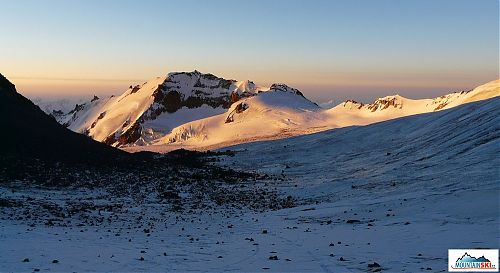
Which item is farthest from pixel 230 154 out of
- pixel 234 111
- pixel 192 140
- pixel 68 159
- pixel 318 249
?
pixel 234 111

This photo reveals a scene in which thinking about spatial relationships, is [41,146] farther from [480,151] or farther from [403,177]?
[480,151]

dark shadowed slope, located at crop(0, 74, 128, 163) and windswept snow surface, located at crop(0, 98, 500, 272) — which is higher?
dark shadowed slope, located at crop(0, 74, 128, 163)

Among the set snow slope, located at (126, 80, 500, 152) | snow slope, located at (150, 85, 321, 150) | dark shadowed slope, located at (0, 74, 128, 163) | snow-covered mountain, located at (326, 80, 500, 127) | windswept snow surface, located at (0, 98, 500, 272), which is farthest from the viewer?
snow-covered mountain, located at (326, 80, 500, 127)

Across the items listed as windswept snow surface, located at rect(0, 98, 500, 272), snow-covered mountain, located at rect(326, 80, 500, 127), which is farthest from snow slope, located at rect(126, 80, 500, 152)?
windswept snow surface, located at rect(0, 98, 500, 272)

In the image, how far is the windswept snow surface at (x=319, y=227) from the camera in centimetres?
1234

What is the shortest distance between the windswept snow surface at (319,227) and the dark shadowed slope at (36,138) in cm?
1092

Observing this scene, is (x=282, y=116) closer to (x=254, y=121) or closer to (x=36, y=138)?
(x=254, y=121)

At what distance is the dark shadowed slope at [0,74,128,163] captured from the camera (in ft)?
113

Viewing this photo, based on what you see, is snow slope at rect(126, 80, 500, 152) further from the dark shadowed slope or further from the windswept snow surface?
the windswept snow surface

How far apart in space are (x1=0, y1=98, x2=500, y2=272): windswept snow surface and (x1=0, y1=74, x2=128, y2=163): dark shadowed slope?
10924 mm

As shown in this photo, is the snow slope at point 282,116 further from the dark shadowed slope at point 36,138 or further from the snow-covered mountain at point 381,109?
the dark shadowed slope at point 36,138

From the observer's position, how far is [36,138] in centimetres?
3756

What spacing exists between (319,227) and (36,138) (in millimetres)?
28284

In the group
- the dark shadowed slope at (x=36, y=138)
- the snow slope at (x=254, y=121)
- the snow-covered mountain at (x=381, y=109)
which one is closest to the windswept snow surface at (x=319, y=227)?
the dark shadowed slope at (x=36, y=138)
